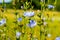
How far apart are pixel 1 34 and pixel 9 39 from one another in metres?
0.07

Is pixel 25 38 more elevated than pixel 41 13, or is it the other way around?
pixel 41 13

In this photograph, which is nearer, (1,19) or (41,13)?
(41,13)

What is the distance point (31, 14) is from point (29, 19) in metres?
0.10

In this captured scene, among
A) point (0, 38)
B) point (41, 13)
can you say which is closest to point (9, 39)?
point (0, 38)

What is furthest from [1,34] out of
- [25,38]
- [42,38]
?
[42,38]

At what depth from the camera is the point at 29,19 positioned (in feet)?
6.25

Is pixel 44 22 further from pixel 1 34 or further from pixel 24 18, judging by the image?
pixel 1 34

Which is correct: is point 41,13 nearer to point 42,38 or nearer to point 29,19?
point 29,19

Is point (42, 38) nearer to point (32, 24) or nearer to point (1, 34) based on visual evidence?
point (32, 24)

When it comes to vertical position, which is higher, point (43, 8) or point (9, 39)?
point (43, 8)

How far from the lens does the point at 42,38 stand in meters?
2.03

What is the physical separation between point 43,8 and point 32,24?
0.15 metres

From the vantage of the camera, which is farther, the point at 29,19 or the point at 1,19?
the point at 1,19

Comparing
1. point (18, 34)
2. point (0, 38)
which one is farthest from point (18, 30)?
point (0, 38)
